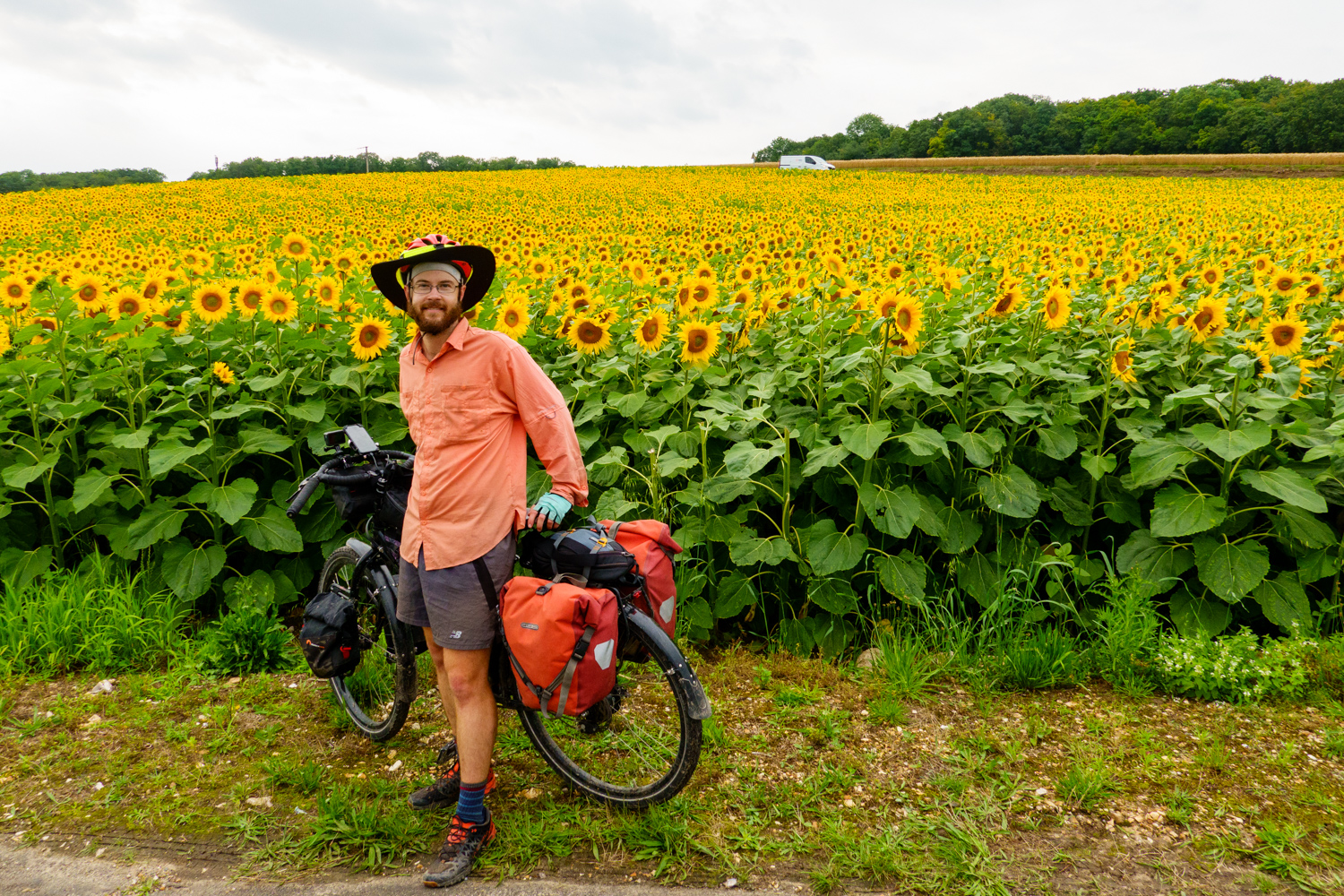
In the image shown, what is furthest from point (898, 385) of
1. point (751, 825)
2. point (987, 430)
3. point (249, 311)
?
point (249, 311)

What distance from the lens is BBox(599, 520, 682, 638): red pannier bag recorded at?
277cm

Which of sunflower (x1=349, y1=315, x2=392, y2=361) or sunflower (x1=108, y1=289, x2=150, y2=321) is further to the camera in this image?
sunflower (x1=108, y1=289, x2=150, y2=321)

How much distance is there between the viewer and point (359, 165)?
46562 millimetres

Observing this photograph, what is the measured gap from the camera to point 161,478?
475 cm

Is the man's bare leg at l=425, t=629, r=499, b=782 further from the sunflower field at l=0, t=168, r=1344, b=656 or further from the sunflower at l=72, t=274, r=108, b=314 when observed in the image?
the sunflower at l=72, t=274, r=108, b=314

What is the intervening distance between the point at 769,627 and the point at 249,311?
3.40 metres

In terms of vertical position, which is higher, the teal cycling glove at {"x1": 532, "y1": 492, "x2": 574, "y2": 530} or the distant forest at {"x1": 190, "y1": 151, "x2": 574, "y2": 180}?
the distant forest at {"x1": 190, "y1": 151, "x2": 574, "y2": 180}

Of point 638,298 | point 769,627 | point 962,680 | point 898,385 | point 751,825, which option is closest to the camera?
point 751,825

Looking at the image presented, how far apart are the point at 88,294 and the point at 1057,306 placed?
209 inches

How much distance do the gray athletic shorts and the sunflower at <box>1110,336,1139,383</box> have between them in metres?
A: 3.18

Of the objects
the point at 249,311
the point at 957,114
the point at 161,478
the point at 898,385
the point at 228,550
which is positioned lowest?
the point at 228,550

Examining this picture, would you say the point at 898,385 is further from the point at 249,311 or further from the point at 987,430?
the point at 249,311

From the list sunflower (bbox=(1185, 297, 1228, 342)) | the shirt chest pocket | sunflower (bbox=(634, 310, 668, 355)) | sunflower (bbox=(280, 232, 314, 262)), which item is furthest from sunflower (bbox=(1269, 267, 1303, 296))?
sunflower (bbox=(280, 232, 314, 262))

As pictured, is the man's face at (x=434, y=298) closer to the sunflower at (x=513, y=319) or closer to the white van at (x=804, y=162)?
the sunflower at (x=513, y=319)
